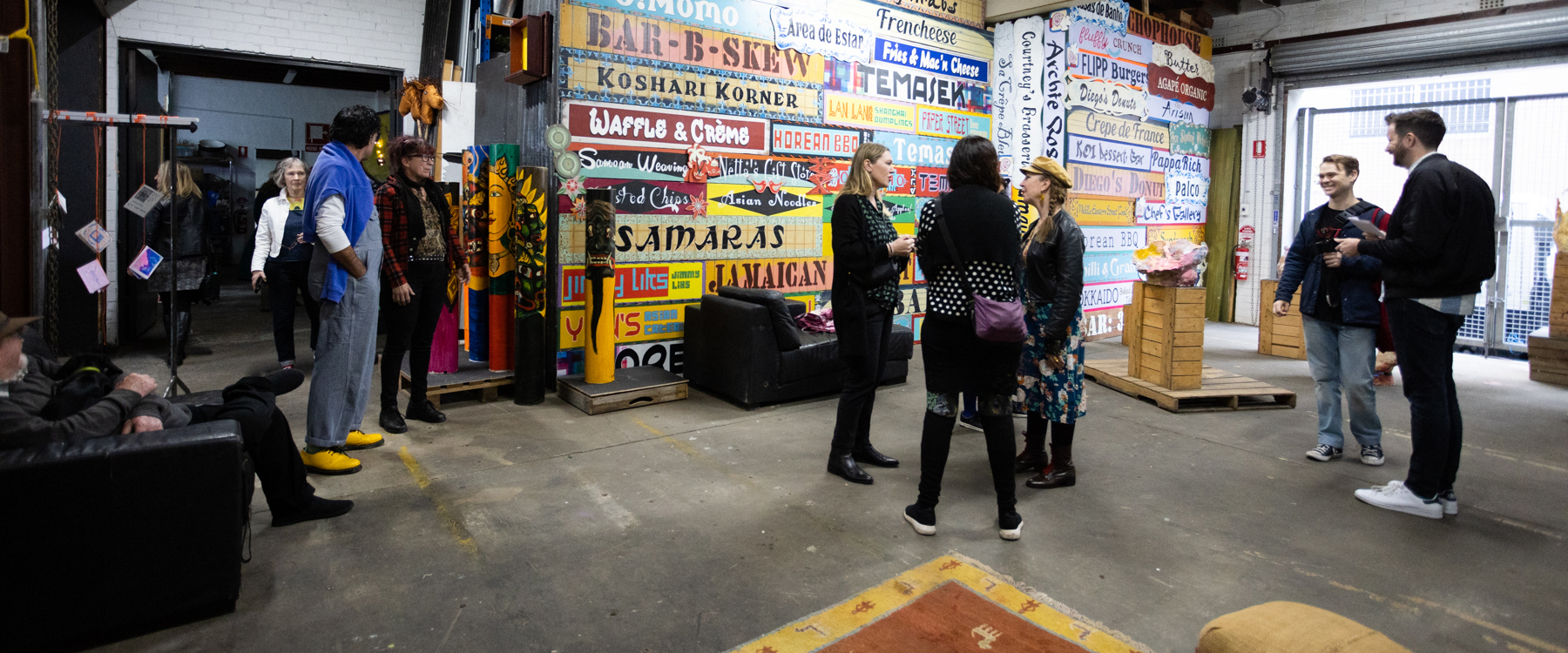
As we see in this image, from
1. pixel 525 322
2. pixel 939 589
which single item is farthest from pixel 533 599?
pixel 525 322

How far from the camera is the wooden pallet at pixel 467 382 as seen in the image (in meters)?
5.05

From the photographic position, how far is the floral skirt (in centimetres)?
377

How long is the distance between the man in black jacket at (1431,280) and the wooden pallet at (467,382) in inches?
184

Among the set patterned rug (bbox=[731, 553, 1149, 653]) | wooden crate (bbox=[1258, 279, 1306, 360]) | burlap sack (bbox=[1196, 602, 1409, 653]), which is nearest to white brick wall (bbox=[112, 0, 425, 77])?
patterned rug (bbox=[731, 553, 1149, 653])

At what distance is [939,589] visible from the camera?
9.12ft

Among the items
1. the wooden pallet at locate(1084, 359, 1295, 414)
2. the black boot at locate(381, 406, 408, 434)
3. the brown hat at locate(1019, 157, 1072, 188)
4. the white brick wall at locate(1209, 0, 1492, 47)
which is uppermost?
the white brick wall at locate(1209, 0, 1492, 47)

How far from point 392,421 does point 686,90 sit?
2896 mm

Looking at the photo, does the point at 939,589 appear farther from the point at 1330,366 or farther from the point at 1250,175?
the point at 1250,175

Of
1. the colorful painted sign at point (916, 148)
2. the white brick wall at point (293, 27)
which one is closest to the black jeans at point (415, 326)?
the colorful painted sign at point (916, 148)

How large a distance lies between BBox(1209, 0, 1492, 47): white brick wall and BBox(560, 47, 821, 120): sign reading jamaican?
6.49 m

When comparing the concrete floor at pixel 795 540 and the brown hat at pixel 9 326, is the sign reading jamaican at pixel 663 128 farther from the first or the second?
the brown hat at pixel 9 326

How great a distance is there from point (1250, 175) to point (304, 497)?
10643mm

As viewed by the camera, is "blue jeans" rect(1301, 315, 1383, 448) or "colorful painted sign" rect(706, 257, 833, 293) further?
"colorful painted sign" rect(706, 257, 833, 293)

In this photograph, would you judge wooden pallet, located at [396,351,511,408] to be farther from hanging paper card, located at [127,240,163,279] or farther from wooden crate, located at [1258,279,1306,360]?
wooden crate, located at [1258,279,1306,360]
